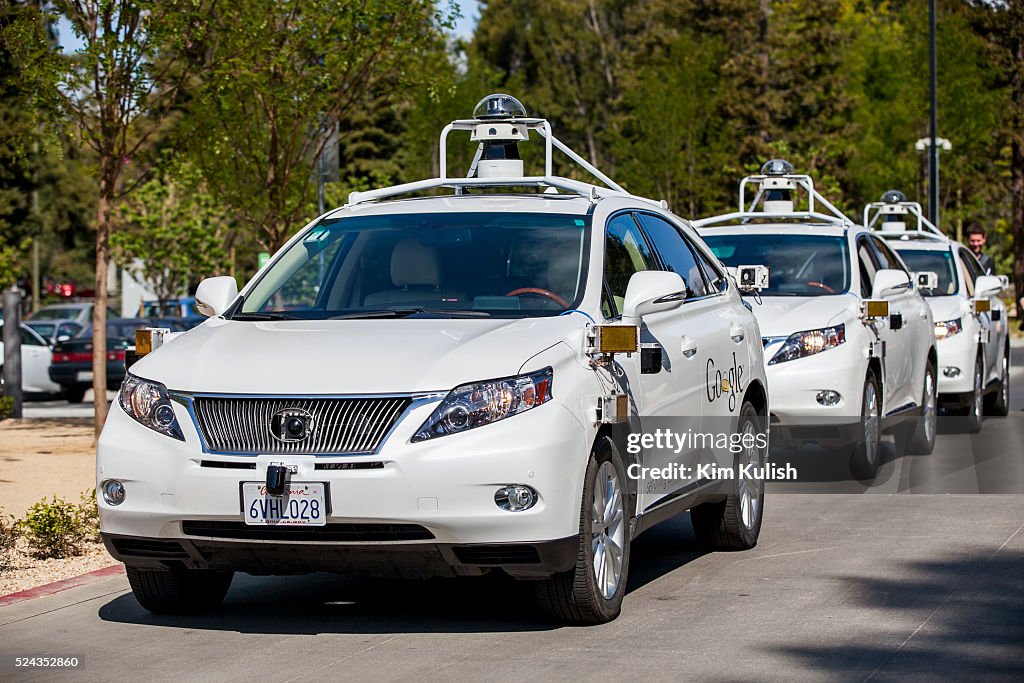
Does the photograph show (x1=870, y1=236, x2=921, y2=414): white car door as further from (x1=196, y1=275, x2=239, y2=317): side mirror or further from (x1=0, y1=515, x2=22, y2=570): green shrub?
(x1=0, y1=515, x2=22, y2=570): green shrub

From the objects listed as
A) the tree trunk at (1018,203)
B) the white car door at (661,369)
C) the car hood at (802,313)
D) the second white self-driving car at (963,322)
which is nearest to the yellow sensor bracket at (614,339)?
the white car door at (661,369)

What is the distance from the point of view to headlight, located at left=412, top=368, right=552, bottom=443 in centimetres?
664

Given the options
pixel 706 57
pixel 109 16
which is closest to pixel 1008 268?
pixel 706 57

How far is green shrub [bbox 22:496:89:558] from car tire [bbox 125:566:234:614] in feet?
6.52

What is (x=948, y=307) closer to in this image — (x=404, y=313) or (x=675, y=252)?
(x=675, y=252)

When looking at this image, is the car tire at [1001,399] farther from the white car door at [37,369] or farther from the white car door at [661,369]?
the white car door at [37,369]

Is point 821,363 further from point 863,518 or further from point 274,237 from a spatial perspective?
point 274,237

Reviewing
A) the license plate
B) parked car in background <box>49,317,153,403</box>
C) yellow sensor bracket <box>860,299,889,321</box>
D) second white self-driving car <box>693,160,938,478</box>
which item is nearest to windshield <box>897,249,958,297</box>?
second white self-driving car <box>693,160,938,478</box>

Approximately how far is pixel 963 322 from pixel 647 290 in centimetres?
941

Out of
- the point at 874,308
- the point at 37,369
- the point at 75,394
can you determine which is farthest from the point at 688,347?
the point at 37,369

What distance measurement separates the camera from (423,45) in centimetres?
1888

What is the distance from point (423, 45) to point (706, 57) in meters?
42.2

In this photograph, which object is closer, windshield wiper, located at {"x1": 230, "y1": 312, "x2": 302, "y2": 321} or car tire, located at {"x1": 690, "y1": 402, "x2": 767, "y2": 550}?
windshield wiper, located at {"x1": 230, "y1": 312, "x2": 302, "y2": 321}

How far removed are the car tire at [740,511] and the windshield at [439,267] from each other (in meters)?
1.88
